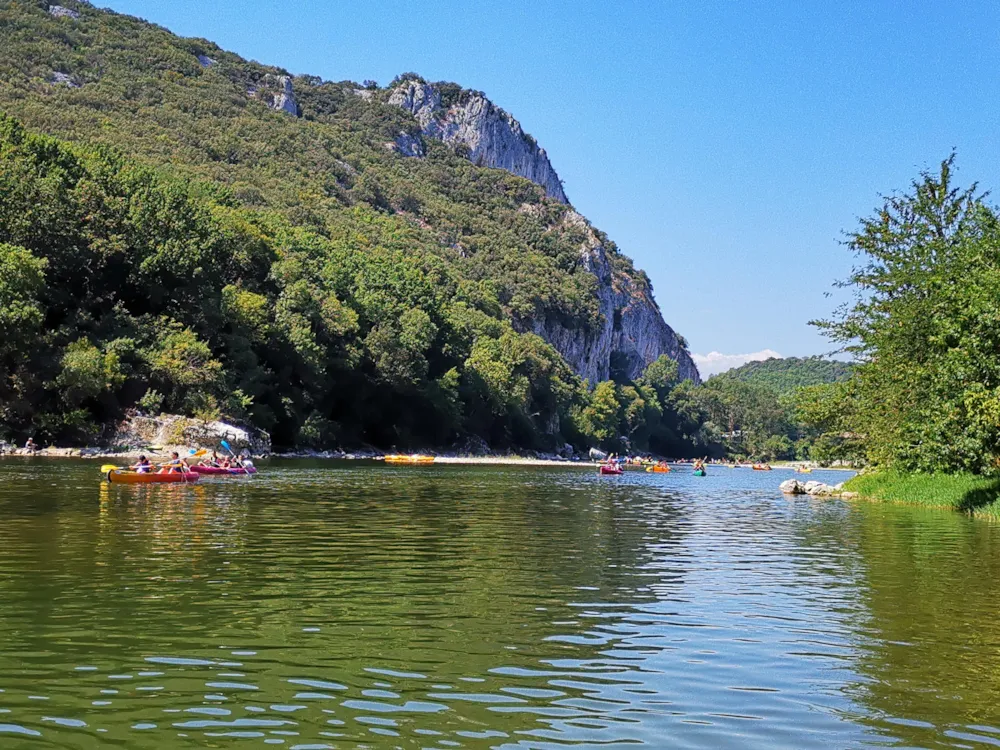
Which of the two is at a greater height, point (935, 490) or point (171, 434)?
point (171, 434)

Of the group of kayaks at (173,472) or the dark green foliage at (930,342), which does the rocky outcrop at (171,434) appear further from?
the dark green foliage at (930,342)

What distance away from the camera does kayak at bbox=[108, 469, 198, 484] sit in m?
47.5

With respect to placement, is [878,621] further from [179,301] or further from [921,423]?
[179,301]

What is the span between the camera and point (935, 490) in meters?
48.4

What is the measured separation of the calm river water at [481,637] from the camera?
34.7ft

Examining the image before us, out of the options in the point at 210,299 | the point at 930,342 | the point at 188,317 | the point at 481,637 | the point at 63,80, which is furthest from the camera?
the point at 63,80

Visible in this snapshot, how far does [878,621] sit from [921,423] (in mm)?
29498

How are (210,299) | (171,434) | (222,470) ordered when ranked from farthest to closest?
(210,299)
(171,434)
(222,470)

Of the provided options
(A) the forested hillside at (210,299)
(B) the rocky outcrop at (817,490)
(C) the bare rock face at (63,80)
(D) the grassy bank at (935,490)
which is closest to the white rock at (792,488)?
(B) the rocky outcrop at (817,490)

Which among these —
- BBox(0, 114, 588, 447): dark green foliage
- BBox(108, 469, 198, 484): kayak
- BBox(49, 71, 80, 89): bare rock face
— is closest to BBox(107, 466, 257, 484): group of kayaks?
BBox(108, 469, 198, 484): kayak

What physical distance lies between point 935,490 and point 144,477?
3891 centimetres

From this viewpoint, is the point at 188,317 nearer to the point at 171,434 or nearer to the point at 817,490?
the point at 171,434

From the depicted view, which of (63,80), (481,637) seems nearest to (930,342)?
(481,637)

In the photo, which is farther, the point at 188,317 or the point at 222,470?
the point at 188,317
